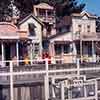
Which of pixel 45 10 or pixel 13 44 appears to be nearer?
pixel 13 44

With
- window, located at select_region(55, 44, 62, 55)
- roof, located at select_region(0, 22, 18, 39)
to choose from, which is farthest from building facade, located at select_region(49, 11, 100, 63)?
roof, located at select_region(0, 22, 18, 39)

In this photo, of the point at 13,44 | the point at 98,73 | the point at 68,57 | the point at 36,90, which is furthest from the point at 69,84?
the point at 68,57

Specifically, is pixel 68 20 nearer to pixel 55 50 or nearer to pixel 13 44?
pixel 55 50

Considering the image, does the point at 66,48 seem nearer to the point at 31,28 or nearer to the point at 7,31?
the point at 31,28

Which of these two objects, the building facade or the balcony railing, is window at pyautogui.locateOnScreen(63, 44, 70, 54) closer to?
the building facade

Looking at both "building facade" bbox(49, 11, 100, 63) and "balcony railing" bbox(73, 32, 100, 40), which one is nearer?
"building facade" bbox(49, 11, 100, 63)

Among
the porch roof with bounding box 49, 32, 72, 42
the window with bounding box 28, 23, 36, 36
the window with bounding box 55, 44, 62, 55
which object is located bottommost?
the window with bounding box 55, 44, 62, 55

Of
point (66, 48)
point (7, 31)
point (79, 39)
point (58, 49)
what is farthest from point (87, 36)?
point (7, 31)

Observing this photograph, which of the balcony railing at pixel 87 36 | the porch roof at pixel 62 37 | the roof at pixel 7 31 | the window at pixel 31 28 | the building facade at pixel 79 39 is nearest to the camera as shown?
the roof at pixel 7 31

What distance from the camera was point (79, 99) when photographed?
1393 centimetres

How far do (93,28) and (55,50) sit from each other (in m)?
6.47

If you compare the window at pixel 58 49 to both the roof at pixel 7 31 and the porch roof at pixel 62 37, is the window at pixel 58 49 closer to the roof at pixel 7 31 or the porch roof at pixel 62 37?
the porch roof at pixel 62 37

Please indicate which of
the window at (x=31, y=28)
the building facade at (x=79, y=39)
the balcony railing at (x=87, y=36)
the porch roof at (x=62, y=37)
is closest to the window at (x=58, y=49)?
the building facade at (x=79, y=39)

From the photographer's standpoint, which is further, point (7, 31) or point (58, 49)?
point (58, 49)
